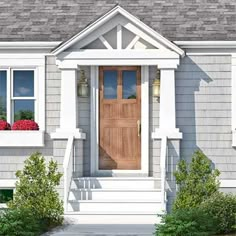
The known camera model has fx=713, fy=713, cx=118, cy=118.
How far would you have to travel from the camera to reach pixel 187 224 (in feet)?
41.4

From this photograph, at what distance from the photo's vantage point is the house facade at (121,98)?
1681 cm

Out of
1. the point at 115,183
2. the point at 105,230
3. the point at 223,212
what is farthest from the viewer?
the point at 115,183

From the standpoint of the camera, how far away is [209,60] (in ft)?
56.6

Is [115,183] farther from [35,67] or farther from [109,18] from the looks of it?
[109,18]

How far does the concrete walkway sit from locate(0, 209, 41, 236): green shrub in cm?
37

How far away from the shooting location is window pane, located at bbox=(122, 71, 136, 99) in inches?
692

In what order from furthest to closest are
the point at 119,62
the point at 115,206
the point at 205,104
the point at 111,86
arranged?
the point at 111,86 → the point at 205,104 → the point at 119,62 → the point at 115,206

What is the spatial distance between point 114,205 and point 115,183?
3.71ft

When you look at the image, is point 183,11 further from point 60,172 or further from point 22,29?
point 60,172

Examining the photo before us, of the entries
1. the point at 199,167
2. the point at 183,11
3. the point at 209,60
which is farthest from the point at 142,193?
the point at 183,11

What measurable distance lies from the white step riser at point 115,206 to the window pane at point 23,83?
134 inches

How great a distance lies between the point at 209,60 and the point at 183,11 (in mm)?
1871

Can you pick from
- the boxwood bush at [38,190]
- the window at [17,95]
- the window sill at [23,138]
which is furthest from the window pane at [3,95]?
the boxwood bush at [38,190]

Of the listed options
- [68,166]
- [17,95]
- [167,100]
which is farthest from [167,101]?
[17,95]
